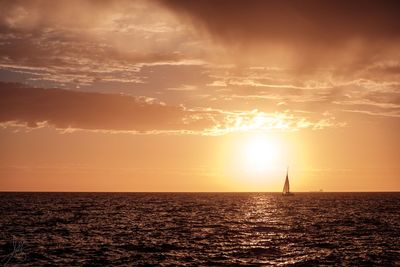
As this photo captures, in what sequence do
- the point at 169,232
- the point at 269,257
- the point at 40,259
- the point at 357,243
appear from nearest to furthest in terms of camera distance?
the point at 40,259 → the point at 269,257 → the point at 357,243 → the point at 169,232

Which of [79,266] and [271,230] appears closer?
[79,266]

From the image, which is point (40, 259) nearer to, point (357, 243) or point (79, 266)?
point (79, 266)

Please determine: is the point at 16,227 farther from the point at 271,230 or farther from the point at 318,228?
the point at 318,228

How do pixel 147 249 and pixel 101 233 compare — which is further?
pixel 101 233

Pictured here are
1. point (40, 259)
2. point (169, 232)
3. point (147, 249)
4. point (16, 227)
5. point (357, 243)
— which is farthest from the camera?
point (16, 227)

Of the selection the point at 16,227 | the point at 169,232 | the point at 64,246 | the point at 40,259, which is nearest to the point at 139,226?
the point at 169,232

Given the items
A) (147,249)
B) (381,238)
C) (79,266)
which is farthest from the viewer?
(381,238)

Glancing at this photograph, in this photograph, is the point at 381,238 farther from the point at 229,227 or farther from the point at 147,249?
the point at 147,249

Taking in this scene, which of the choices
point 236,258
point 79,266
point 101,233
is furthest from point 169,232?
point 79,266

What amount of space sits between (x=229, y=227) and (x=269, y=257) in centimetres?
2870

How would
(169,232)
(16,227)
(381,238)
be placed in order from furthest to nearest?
(16,227) < (169,232) < (381,238)

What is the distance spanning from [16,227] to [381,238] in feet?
165

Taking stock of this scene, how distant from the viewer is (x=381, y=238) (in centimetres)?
6012

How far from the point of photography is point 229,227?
74.2 m
